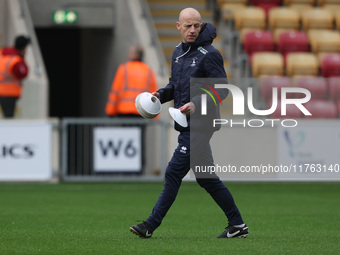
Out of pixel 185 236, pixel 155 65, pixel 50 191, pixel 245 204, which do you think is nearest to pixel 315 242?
pixel 185 236

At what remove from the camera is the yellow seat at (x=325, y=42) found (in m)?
19.7

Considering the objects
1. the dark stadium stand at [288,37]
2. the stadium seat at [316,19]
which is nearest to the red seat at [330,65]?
the dark stadium stand at [288,37]

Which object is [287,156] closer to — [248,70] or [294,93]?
[294,93]

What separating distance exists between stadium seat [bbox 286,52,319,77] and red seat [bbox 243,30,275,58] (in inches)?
26.1

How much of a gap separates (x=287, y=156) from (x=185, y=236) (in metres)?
7.98

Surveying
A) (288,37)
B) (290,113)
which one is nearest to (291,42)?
(288,37)

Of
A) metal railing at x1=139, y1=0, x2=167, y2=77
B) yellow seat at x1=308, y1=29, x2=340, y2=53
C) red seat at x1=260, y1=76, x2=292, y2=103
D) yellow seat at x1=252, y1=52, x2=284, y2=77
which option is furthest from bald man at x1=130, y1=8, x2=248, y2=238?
yellow seat at x1=308, y1=29, x2=340, y2=53

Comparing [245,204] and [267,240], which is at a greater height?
[267,240]

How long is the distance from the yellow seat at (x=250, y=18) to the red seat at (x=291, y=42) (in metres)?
0.75

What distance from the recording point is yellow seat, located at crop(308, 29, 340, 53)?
1967 centimetres

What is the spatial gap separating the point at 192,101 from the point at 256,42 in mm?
12500

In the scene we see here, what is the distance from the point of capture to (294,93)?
1588cm

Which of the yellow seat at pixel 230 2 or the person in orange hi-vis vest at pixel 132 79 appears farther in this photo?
the yellow seat at pixel 230 2

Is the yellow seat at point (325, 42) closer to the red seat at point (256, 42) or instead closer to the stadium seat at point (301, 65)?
the stadium seat at point (301, 65)
